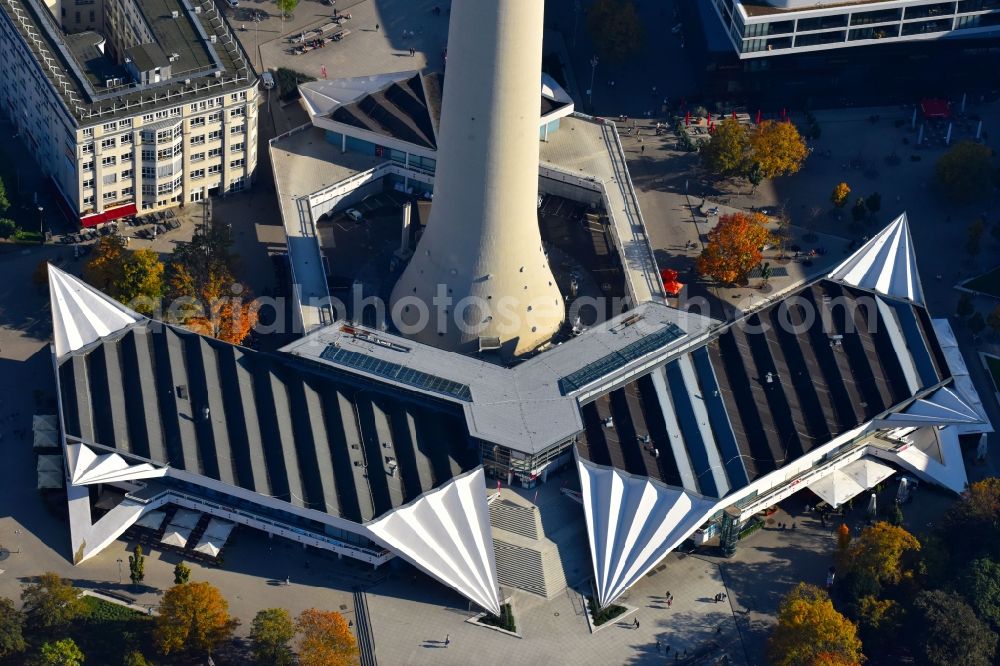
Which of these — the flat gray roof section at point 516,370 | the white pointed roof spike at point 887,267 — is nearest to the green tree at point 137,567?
the flat gray roof section at point 516,370

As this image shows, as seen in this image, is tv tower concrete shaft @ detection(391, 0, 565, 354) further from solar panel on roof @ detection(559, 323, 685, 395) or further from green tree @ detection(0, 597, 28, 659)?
green tree @ detection(0, 597, 28, 659)

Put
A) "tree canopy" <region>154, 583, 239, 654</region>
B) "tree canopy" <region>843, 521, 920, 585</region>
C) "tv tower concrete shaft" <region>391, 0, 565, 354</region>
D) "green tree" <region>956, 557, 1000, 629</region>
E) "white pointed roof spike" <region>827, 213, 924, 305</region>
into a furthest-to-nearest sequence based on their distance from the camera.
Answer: "white pointed roof spike" <region>827, 213, 924, 305</region>, "tree canopy" <region>843, 521, 920, 585</region>, "green tree" <region>956, 557, 1000, 629</region>, "tv tower concrete shaft" <region>391, 0, 565, 354</region>, "tree canopy" <region>154, 583, 239, 654</region>

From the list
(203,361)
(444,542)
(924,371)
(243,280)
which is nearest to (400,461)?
(444,542)

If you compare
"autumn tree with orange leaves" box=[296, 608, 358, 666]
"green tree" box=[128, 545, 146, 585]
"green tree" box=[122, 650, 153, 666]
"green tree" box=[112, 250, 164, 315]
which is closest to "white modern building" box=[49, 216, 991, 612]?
"green tree" box=[128, 545, 146, 585]

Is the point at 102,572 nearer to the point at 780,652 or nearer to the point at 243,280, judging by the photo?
the point at 243,280

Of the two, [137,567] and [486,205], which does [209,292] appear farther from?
[137,567]

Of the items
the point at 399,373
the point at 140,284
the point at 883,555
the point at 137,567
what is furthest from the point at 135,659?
the point at 883,555
